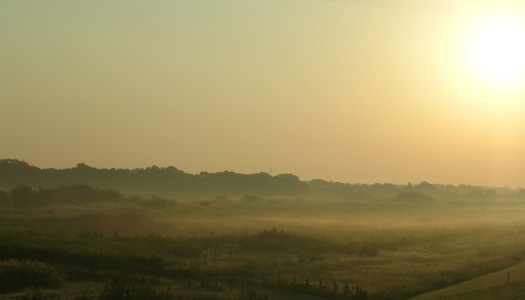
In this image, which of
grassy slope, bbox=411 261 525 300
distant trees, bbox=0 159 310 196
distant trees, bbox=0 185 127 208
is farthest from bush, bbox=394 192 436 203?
grassy slope, bbox=411 261 525 300

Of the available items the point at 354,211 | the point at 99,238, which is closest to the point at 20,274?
the point at 99,238

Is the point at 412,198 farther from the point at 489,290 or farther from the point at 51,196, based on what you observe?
the point at 489,290

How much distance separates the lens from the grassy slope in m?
26.9

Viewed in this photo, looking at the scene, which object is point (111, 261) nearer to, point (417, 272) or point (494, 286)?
point (417, 272)

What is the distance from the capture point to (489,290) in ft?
94.7

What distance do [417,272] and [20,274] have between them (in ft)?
74.4

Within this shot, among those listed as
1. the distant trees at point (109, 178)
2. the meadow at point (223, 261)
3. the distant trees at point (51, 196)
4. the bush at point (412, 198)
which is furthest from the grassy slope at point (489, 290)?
the bush at point (412, 198)

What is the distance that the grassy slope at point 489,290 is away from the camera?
26.9m

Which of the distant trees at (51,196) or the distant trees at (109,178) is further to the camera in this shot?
the distant trees at (109,178)

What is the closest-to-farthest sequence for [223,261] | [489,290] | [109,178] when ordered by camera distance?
[489,290]
[223,261]
[109,178]

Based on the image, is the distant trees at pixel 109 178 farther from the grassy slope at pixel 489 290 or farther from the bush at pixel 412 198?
the grassy slope at pixel 489 290

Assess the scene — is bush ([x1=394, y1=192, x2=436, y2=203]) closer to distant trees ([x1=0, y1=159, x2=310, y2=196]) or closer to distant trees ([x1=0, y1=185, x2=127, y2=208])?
distant trees ([x1=0, y1=159, x2=310, y2=196])

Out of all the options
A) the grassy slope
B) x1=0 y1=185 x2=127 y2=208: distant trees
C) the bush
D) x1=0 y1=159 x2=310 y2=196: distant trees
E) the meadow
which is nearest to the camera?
the grassy slope

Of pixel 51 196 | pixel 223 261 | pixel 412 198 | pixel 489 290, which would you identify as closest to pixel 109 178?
pixel 412 198
